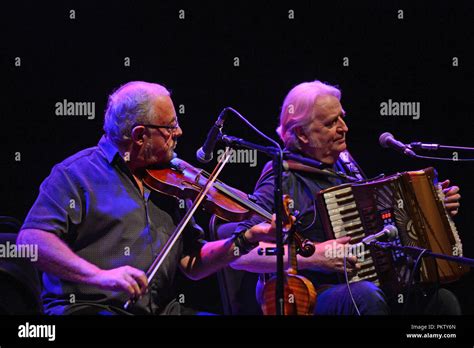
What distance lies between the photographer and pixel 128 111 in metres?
3.83

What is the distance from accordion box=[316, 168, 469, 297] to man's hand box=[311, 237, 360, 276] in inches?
2.1

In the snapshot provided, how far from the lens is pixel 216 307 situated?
454 cm

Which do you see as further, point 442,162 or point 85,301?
point 442,162

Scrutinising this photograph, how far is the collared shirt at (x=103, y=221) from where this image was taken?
11.6ft

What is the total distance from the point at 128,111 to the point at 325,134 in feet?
3.81

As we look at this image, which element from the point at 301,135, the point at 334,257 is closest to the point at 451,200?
the point at 334,257

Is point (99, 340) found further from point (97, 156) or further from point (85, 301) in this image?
point (97, 156)

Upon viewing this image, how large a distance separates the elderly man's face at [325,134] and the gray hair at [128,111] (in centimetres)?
94

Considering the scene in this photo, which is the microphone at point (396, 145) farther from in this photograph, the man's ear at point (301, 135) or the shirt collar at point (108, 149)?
the shirt collar at point (108, 149)

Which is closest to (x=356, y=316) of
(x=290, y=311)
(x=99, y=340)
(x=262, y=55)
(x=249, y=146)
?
(x=290, y=311)

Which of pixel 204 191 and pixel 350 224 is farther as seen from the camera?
pixel 350 224

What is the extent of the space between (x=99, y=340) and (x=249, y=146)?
3.49ft

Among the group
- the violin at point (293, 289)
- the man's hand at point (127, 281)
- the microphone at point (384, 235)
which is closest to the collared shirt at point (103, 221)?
the man's hand at point (127, 281)

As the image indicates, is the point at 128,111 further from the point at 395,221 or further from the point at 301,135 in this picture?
the point at 395,221
